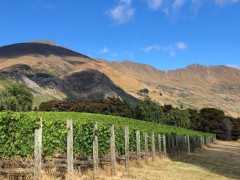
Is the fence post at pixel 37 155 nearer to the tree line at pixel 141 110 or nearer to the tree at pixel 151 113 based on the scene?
the tree line at pixel 141 110

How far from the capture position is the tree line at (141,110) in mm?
107812

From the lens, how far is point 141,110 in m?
109

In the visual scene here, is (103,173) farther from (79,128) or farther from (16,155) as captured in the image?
(16,155)

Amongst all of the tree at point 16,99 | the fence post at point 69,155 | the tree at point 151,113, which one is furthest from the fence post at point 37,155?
the tree at point 16,99

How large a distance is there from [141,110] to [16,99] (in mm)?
48505

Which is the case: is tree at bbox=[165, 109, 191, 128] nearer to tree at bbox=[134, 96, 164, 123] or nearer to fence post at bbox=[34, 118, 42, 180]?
tree at bbox=[134, 96, 164, 123]

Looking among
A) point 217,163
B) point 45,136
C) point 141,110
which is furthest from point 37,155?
point 141,110

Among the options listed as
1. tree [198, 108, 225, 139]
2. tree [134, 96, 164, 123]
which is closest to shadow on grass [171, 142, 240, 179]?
tree [134, 96, 164, 123]

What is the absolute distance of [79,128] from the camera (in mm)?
19125

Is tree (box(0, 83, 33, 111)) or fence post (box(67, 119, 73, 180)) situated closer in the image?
fence post (box(67, 119, 73, 180))

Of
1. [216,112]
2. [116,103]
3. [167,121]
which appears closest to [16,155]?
[167,121]

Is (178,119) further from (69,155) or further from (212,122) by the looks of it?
(69,155)

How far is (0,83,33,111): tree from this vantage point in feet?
414

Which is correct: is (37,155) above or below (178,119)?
below
